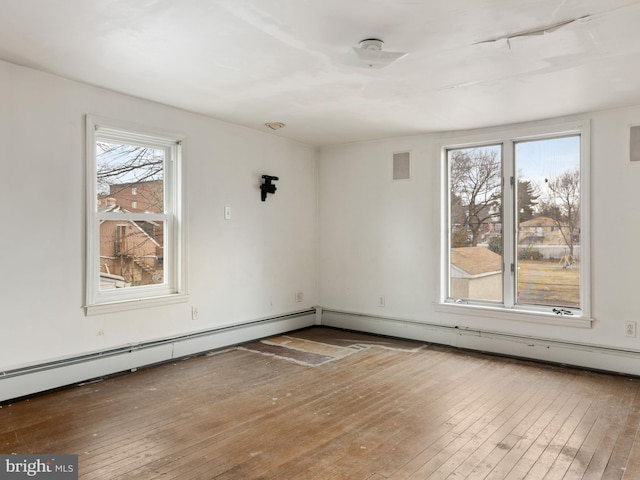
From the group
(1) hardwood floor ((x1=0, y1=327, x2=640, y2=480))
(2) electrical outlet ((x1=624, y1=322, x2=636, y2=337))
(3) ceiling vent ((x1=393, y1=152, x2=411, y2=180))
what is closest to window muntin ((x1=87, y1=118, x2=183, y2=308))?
(1) hardwood floor ((x1=0, y1=327, x2=640, y2=480))

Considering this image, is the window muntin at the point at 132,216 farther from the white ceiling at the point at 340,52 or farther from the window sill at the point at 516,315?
the window sill at the point at 516,315

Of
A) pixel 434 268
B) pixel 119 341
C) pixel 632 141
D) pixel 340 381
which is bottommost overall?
pixel 340 381

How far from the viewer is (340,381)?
3.81 meters

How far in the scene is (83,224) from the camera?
12.0ft

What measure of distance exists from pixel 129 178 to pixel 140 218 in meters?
0.37

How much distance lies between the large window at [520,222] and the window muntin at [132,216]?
118 inches

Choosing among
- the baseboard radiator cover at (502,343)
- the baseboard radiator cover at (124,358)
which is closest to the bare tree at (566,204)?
the baseboard radiator cover at (502,343)

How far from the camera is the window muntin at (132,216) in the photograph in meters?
3.78

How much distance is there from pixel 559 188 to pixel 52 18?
173 inches

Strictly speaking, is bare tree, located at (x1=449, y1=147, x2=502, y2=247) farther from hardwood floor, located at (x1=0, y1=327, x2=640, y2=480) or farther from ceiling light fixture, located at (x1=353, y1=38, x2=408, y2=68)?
ceiling light fixture, located at (x1=353, y1=38, x2=408, y2=68)

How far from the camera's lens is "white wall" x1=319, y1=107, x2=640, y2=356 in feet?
13.3

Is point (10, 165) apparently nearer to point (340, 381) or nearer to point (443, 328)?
point (340, 381)

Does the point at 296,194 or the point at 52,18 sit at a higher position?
the point at 52,18

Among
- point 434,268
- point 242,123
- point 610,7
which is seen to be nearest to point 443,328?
point 434,268
